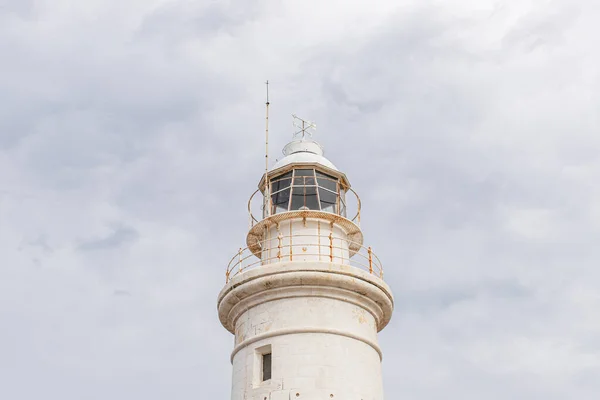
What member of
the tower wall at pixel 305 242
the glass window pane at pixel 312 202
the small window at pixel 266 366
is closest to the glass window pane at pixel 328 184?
the glass window pane at pixel 312 202

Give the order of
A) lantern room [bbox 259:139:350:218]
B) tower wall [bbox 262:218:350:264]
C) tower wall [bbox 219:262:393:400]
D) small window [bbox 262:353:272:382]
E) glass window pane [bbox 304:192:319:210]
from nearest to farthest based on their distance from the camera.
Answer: tower wall [bbox 219:262:393:400] < small window [bbox 262:353:272:382] < tower wall [bbox 262:218:350:264] < glass window pane [bbox 304:192:319:210] < lantern room [bbox 259:139:350:218]

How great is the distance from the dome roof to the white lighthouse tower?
676 mm

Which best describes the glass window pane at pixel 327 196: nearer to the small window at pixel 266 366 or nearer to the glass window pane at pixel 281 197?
the glass window pane at pixel 281 197

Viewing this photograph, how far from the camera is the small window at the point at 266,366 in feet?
53.8

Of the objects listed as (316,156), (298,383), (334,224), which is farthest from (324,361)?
(316,156)

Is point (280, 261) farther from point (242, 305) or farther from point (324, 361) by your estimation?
point (324, 361)

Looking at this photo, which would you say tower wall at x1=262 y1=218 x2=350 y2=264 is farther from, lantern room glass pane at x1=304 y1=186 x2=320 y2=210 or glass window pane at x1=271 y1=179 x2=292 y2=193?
glass window pane at x1=271 y1=179 x2=292 y2=193

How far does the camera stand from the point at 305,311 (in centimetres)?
1658

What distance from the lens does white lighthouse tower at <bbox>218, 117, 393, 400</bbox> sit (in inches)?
632

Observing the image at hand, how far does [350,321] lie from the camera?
1684cm

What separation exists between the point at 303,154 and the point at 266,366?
209 inches

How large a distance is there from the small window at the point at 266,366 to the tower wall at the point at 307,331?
4.9 inches

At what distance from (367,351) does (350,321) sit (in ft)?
2.27

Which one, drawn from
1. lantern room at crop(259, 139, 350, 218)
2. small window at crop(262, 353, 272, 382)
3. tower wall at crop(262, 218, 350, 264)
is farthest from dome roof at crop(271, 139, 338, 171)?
small window at crop(262, 353, 272, 382)
